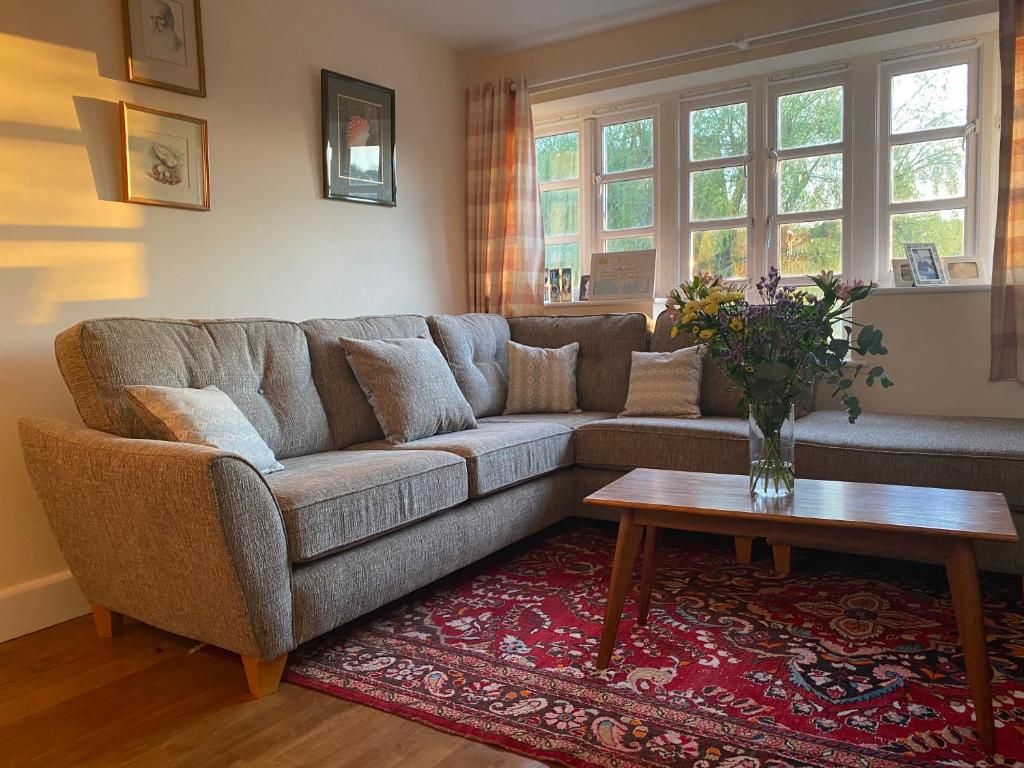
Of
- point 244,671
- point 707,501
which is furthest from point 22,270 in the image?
point 707,501

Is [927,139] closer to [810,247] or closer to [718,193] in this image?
[810,247]

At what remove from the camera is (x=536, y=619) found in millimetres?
2350

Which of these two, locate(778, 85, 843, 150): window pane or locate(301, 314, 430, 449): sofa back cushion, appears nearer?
locate(301, 314, 430, 449): sofa back cushion

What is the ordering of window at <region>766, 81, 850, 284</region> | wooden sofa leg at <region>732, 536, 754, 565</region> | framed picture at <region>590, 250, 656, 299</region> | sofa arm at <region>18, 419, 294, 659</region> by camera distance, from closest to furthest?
sofa arm at <region>18, 419, 294, 659</region> < wooden sofa leg at <region>732, 536, 754, 565</region> < window at <region>766, 81, 850, 284</region> < framed picture at <region>590, 250, 656, 299</region>

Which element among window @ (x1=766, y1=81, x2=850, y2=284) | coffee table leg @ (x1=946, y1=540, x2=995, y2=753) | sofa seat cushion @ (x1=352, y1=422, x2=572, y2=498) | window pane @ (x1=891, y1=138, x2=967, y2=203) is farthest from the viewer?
window @ (x1=766, y1=81, x2=850, y2=284)

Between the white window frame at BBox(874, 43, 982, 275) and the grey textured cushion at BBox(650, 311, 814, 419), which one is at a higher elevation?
the white window frame at BBox(874, 43, 982, 275)

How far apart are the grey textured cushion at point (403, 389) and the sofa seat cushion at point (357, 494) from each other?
301mm

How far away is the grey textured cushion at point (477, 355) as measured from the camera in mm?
3572

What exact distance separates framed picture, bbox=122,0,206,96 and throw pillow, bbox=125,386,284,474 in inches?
52.6

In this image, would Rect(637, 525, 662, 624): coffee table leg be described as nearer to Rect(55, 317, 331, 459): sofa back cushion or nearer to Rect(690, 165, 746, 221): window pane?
Rect(55, 317, 331, 459): sofa back cushion

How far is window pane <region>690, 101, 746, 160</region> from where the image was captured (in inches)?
163

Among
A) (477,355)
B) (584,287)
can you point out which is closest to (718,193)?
(584,287)

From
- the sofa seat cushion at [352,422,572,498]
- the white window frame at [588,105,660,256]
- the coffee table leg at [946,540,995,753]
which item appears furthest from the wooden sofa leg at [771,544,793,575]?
the white window frame at [588,105,660,256]

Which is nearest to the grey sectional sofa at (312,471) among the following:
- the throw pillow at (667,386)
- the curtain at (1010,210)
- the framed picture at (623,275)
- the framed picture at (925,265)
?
the throw pillow at (667,386)
